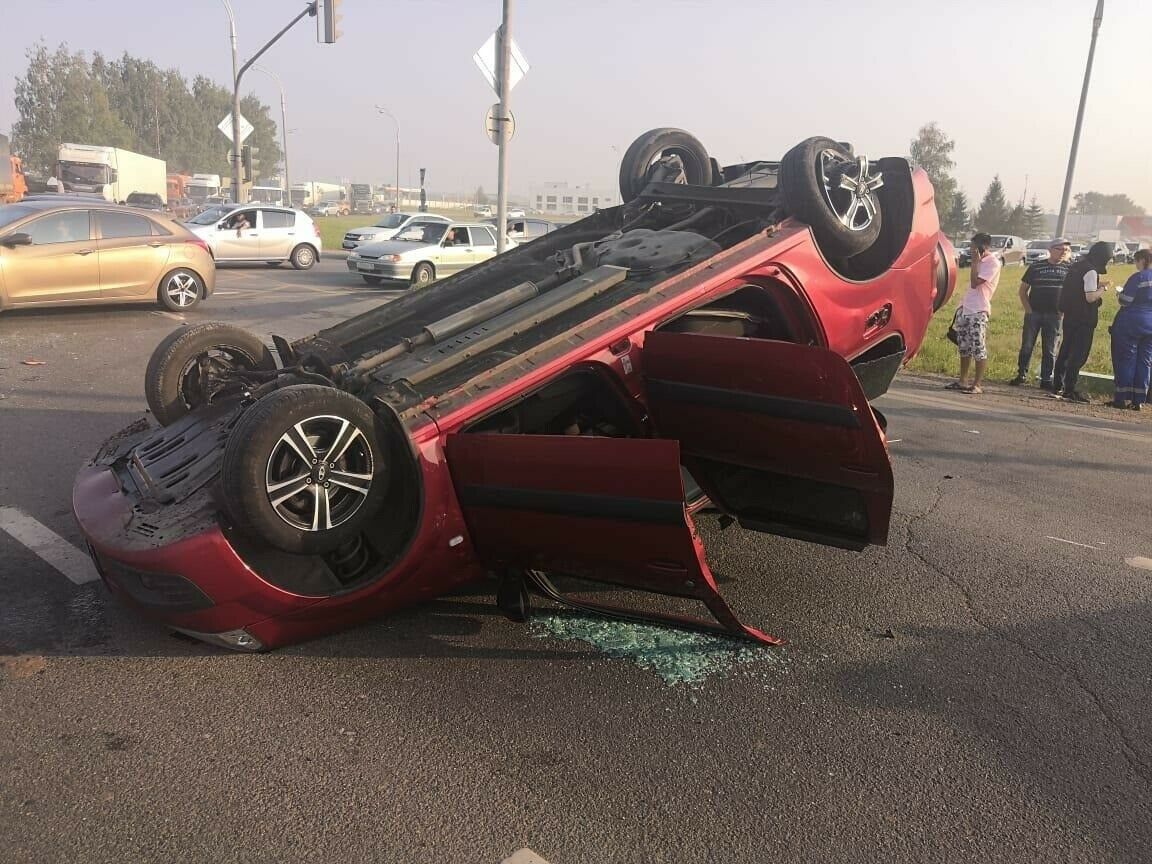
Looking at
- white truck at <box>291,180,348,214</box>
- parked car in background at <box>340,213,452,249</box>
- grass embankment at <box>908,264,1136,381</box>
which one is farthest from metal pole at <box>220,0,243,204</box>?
white truck at <box>291,180,348,214</box>

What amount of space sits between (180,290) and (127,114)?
95.7m

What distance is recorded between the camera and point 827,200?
14.7ft

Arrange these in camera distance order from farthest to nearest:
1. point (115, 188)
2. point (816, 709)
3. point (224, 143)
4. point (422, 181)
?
1. point (224, 143)
2. point (115, 188)
3. point (422, 181)
4. point (816, 709)

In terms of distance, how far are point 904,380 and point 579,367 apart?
24.7 ft

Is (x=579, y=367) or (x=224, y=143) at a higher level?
(x=224, y=143)

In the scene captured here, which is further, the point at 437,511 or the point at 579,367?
the point at 579,367

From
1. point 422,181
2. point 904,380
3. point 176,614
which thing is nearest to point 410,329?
point 176,614

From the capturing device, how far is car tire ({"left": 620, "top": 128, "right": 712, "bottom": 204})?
574cm

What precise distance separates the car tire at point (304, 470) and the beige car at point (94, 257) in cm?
934

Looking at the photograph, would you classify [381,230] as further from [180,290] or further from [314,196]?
[314,196]

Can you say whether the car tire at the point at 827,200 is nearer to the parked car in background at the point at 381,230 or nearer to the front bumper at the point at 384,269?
the front bumper at the point at 384,269

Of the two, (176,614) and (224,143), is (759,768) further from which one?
(224,143)

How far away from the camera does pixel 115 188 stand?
4278cm

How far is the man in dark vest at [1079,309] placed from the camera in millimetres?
8945
